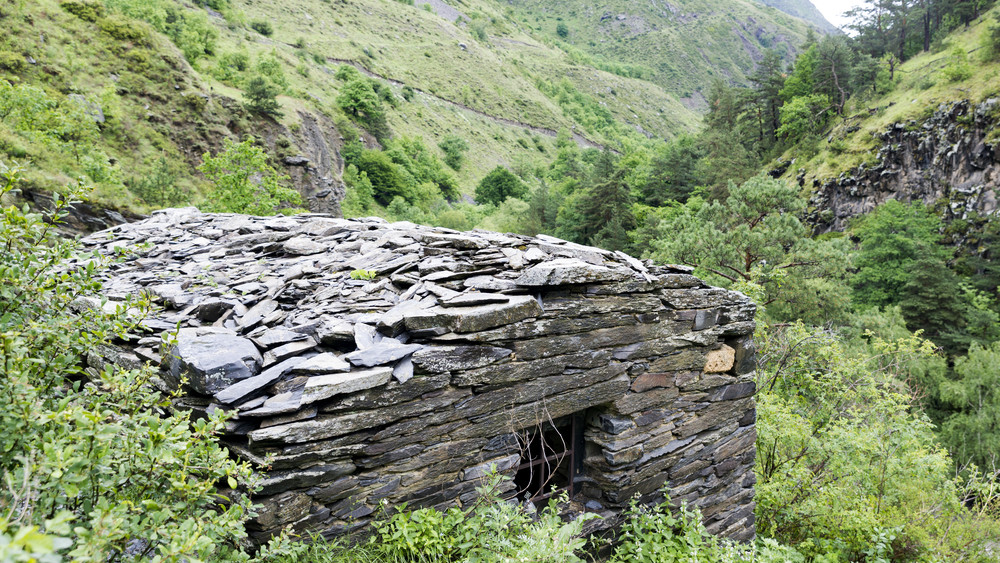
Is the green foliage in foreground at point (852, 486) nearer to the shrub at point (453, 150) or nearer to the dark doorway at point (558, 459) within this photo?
the dark doorway at point (558, 459)

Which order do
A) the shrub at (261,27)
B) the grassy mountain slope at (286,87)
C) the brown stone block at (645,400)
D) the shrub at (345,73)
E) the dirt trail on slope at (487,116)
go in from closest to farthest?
the brown stone block at (645,400) → the grassy mountain slope at (286,87) → the shrub at (345,73) → the shrub at (261,27) → the dirt trail on slope at (487,116)

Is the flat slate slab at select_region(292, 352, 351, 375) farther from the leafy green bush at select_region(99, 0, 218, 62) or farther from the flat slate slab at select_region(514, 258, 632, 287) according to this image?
the leafy green bush at select_region(99, 0, 218, 62)

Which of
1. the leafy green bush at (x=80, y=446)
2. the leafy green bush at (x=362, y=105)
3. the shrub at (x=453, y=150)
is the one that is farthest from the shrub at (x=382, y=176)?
the leafy green bush at (x=80, y=446)

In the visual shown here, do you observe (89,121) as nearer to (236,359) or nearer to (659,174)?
(236,359)

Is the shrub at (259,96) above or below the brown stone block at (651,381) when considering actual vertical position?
above

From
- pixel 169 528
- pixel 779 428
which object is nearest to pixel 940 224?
pixel 779 428

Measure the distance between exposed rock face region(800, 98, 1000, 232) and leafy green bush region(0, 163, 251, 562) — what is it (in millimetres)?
39599

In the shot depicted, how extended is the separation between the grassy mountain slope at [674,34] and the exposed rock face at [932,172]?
350ft

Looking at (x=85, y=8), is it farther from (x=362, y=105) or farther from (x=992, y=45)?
(x=992, y=45)

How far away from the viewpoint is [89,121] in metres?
17.6

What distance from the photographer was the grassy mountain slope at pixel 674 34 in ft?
456

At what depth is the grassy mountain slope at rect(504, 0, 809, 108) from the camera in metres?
139

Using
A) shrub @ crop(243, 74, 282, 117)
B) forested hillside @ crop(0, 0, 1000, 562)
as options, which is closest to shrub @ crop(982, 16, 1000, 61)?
forested hillside @ crop(0, 0, 1000, 562)

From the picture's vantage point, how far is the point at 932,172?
31.0 meters
